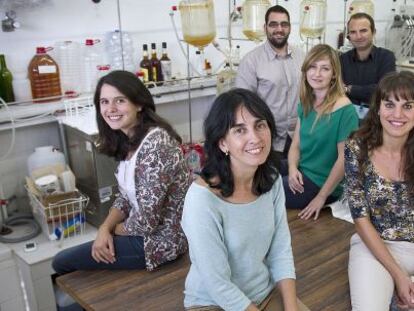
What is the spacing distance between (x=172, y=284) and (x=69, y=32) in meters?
1.66

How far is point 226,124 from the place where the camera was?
1.24 meters

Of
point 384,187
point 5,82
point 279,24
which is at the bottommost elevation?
point 384,187

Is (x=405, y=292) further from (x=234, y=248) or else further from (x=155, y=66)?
(x=155, y=66)

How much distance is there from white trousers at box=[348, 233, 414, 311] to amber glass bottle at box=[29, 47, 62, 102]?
5.98 ft

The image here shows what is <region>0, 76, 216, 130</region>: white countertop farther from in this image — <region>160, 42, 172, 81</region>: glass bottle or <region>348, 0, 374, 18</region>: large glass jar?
<region>348, 0, 374, 18</region>: large glass jar

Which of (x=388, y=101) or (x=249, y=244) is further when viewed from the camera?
(x=388, y=101)

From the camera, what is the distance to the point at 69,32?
8.58 feet

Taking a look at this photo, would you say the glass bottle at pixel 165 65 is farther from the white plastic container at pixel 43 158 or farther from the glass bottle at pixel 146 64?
the white plastic container at pixel 43 158

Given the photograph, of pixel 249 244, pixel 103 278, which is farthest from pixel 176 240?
pixel 249 244

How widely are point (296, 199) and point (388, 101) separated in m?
0.83

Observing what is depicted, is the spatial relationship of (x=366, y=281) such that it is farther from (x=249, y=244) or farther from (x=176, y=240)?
(x=176, y=240)

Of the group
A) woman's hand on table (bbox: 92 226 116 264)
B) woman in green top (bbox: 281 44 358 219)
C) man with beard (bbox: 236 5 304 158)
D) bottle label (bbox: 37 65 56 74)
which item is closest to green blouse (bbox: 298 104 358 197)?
woman in green top (bbox: 281 44 358 219)

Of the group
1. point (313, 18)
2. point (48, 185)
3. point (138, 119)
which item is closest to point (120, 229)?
point (138, 119)

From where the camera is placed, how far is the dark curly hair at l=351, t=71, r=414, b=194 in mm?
1621
